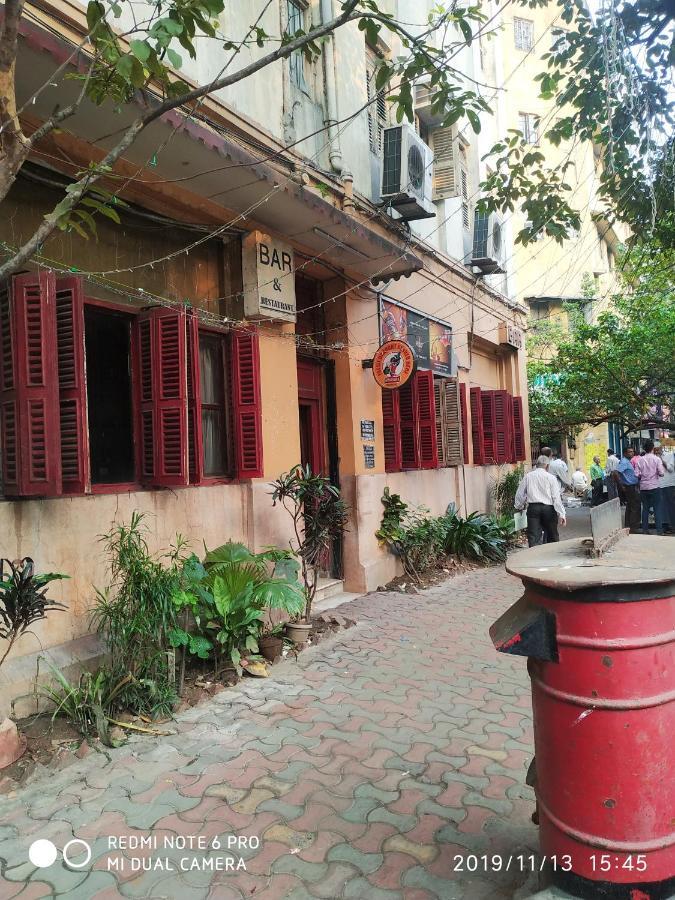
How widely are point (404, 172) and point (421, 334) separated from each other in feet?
8.01

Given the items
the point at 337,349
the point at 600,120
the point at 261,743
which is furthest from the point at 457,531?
the point at 261,743

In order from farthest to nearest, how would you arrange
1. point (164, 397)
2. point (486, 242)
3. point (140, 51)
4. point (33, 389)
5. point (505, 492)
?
point (505, 492)
point (486, 242)
point (164, 397)
point (33, 389)
point (140, 51)

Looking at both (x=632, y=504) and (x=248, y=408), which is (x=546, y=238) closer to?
(x=632, y=504)

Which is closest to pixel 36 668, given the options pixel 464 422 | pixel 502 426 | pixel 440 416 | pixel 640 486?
pixel 440 416

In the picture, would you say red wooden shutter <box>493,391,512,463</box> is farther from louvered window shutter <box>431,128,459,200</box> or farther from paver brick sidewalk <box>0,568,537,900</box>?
paver brick sidewalk <box>0,568,537,900</box>

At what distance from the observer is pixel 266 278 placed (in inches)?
253

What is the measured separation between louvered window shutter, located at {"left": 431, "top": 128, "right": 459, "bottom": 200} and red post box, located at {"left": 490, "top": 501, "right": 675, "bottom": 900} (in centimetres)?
1012

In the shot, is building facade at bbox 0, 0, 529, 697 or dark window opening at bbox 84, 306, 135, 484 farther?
dark window opening at bbox 84, 306, 135, 484

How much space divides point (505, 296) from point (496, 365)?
5.11ft

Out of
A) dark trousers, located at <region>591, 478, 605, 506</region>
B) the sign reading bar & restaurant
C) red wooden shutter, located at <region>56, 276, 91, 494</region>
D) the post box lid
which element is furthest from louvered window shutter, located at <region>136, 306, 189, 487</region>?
dark trousers, located at <region>591, 478, 605, 506</region>

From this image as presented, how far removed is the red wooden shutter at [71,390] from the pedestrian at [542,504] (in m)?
6.92

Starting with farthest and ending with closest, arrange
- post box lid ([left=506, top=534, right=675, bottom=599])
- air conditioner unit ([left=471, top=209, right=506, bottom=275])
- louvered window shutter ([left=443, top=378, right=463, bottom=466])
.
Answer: air conditioner unit ([left=471, top=209, right=506, bottom=275])
louvered window shutter ([left=443, top=378, right=463, bottom=466])
post box lid ([left=506, top=534, right=675, bottom=599])

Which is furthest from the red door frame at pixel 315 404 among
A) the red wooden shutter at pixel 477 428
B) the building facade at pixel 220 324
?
the red wooden shutter at pixel 477 428

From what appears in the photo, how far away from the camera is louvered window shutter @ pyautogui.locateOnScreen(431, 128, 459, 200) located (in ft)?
35.3
